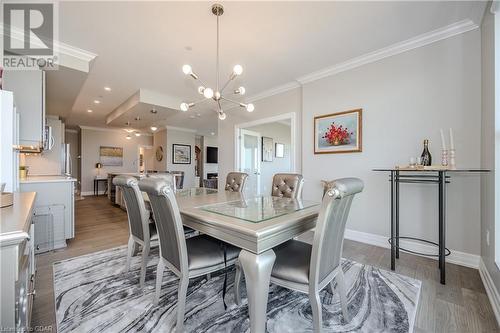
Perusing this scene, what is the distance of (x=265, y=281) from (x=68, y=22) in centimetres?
320

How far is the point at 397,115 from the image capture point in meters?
2.72

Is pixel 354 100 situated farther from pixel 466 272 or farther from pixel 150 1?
pixel 150 1

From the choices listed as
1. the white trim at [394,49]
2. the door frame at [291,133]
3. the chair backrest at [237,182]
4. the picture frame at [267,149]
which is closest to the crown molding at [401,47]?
the white trim at [394,49]

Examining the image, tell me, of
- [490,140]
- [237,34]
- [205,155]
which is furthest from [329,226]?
[205,155]

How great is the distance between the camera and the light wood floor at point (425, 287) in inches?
58.1

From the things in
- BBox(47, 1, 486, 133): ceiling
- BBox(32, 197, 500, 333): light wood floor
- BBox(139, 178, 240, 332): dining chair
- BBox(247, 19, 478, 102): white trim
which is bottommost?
BBox(32, 197, 500, 333): light wood floor

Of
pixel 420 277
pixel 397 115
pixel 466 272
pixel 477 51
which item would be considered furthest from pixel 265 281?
pixel 477 51

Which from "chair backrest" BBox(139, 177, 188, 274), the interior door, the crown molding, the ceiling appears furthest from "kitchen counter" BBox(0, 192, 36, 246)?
the interior door

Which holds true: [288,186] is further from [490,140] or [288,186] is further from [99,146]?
[99,146]

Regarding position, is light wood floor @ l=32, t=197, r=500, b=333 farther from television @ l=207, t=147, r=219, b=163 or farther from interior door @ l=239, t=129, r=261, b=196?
television @ l=207, t=147, r=219, b=163

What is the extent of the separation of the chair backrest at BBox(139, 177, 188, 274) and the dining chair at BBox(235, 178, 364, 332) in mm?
599

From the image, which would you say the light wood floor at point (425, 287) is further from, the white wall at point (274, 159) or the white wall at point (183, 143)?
the white wall at point (183, 143)

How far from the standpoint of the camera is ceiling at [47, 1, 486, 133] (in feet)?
6.83

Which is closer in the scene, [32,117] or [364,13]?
[364,13]
